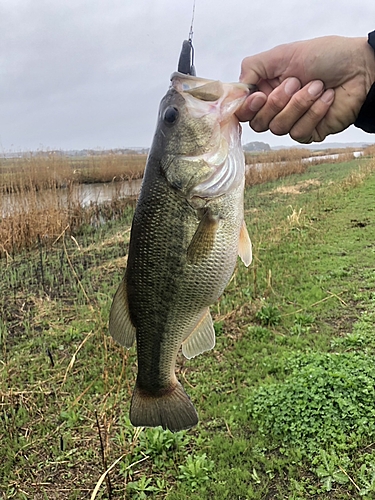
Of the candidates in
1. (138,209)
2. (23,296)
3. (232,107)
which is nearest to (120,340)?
(138,209)

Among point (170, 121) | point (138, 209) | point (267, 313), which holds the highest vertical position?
point (170, 121)

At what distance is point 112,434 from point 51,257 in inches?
239

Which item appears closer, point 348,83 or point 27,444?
point 348,83

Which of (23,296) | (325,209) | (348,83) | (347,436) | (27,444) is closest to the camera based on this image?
(348,83)

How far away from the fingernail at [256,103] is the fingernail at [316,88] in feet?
Answer: 0.74

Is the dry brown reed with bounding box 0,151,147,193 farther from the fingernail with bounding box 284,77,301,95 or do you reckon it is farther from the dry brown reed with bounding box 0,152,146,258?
the fingernail with bounding box 284,77,301,95

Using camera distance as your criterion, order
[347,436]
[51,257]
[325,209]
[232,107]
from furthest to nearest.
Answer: [325,209] → [51,257] → [347,436] → [232,107]

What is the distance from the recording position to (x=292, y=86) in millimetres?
2049

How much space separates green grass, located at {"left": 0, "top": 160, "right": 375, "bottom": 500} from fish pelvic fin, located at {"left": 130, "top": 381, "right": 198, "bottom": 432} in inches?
34.9

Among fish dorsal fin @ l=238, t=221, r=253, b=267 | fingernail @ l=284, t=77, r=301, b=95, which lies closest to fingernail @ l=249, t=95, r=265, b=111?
fingernail @ l=284, t=77, r=301, b=95

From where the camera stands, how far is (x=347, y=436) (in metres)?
3.39

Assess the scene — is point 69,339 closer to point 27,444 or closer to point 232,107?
point 27,444

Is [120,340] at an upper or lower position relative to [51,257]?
upper

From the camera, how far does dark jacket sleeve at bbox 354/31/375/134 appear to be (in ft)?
6.91
